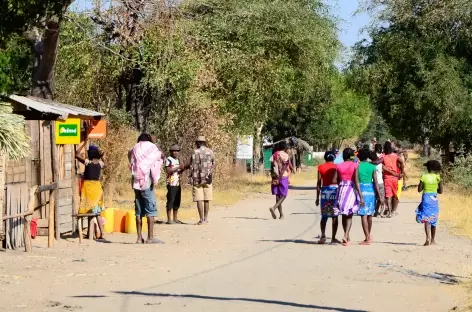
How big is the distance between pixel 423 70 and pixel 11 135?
1007 inches

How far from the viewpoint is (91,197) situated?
16969 millimetres

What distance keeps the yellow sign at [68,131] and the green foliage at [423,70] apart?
2171 cm

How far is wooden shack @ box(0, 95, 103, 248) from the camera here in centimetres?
1468

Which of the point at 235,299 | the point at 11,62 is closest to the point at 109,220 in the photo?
the point at 11,62

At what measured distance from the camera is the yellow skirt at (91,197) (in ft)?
55.5

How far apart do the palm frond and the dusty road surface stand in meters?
1.49

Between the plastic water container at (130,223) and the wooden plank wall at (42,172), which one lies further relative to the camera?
the plastic water container at (130,223)

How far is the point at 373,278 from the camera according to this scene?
1249 cm

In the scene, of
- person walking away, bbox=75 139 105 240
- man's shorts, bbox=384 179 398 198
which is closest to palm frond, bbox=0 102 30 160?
person walking away, bbox=75 139 105 240

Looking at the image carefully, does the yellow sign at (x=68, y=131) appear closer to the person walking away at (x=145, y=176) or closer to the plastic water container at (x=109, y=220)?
the person walking away at (x=145, y=176)

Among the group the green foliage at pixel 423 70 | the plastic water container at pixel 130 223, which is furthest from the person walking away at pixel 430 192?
the green foliage at pixel 423 70

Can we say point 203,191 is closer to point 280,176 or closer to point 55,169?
point 280,176

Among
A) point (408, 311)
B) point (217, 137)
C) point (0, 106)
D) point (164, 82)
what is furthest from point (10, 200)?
point (217, 137)

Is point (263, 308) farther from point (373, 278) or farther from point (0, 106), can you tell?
point (0, 106)
